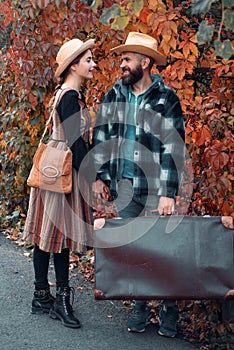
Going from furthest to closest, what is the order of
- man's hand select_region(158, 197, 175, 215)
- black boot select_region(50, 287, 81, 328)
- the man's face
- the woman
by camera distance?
1. black boot select_region(50, 287, 81, 328)
2. the woman
3. the man's face
4. man's hand select_region(158, 197, 175, 215)

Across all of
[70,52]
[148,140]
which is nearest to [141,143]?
[148,140]

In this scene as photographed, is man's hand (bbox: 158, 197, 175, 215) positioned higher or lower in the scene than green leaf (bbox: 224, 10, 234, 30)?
lower

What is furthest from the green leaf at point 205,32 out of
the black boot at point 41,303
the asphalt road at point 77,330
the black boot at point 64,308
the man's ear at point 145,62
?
the black boot at point 41,303

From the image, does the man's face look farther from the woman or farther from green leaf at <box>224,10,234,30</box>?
green leaf at <box>224,10,234,30</box>

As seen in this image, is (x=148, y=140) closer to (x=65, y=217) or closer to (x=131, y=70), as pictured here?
(x=131, y=70)

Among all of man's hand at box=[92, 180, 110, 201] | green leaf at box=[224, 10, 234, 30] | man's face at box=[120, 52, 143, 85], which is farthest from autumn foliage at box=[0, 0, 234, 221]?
man's hand at box=[92, 180, 110, 201]

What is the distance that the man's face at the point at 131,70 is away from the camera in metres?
4.25

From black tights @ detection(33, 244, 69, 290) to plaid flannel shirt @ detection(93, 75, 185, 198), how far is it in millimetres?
594

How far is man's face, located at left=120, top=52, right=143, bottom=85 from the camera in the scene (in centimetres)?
425

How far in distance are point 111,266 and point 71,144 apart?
0.86 m

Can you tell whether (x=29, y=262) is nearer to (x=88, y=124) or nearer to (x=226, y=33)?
(x=88, y=124)

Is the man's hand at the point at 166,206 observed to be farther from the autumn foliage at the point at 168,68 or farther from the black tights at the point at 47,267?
the black tights at the point at 47,267

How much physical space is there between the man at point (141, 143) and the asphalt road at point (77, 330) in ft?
0.41

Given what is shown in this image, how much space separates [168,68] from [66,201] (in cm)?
116
